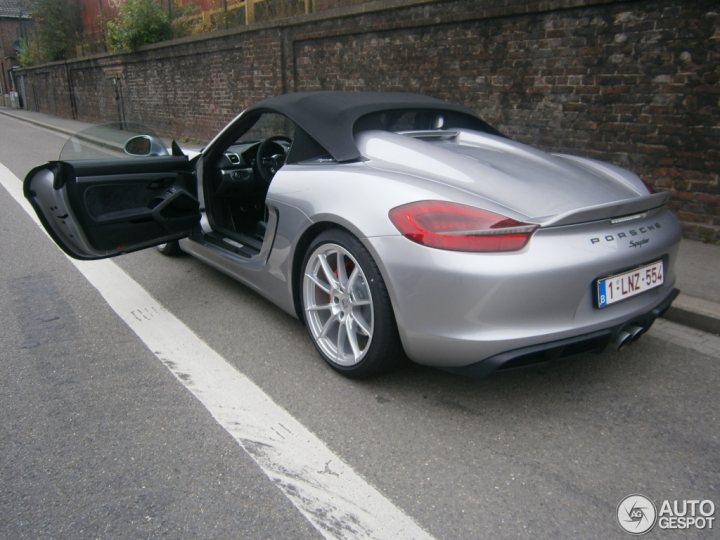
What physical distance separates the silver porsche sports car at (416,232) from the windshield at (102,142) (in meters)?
0.21

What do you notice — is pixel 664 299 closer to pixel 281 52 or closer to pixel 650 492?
pixel 650 492

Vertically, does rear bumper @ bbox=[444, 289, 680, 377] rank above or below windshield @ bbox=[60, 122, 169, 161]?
below

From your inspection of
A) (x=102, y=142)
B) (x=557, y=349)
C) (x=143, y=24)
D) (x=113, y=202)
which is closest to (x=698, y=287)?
(x=557, y=349)

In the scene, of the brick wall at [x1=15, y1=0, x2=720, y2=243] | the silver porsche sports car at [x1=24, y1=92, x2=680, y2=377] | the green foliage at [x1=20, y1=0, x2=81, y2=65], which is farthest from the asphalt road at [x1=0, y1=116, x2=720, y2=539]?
the green foliage at [x1=20, y1=0, x2=81, y2=65]

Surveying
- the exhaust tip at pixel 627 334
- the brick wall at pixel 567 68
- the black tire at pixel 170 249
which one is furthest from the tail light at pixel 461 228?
the brick wall at pixel 567 68

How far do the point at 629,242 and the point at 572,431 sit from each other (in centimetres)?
89

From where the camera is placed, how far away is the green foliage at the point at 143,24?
54.9ft

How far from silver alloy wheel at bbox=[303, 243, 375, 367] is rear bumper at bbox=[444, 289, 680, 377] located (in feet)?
1.76

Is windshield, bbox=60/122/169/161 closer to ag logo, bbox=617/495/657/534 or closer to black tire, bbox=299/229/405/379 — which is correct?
black tire, bbox=299/229/405/379

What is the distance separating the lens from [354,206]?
2738mm

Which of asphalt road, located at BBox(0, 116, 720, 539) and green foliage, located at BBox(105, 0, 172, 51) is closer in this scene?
asphalt road, located at BBox(0, 116, 720, 539)

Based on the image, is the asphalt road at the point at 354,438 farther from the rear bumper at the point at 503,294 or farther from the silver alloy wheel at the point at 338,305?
the rear bumper at the point at 503,294

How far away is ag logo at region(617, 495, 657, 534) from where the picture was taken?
77.8 inches

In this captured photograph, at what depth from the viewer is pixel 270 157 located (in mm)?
4574
